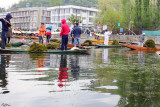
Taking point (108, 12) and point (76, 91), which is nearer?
point (76, 91)

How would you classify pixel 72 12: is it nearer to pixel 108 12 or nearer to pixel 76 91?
pixel 108 12

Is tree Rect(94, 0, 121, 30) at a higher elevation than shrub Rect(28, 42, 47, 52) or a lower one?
higher

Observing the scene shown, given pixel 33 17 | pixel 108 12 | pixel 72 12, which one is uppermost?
pixel 72 12

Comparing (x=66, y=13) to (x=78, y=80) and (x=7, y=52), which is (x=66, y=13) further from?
(x=78, y=80)

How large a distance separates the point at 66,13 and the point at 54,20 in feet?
31.2

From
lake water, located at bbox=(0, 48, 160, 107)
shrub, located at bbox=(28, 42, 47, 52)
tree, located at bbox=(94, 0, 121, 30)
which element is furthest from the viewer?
tree, located at bbox=(94, 0, 121, 30)

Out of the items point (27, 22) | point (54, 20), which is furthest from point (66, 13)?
point (27, 22)

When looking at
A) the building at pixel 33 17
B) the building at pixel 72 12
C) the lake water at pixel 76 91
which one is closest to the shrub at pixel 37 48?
the lake water at pixel 76 91

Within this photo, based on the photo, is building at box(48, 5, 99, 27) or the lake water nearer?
the lake water

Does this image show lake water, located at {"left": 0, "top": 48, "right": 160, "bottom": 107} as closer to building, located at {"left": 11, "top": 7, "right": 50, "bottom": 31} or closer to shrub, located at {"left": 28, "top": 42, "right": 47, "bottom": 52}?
shrub, located at {"left": 28, "top": 42, "right": 47, "bottom": 52}

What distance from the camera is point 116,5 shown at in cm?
9419

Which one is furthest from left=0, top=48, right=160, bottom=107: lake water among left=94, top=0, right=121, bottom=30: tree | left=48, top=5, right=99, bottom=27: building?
left=48, top=5, right=99, bottom=27: building

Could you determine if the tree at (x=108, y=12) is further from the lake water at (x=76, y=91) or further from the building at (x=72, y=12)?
the lake water at (x=76, y=91)

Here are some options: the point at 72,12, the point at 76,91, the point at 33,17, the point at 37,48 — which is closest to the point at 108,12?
the point at 72,12
